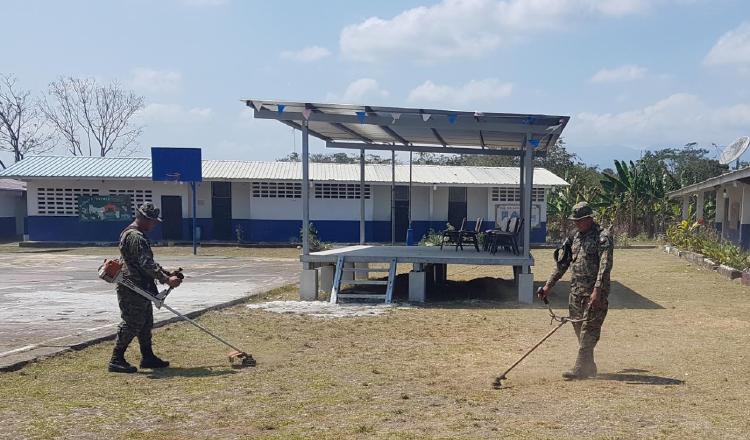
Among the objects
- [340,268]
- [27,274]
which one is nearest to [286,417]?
[340,268]

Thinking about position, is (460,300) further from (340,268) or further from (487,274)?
(487,274)

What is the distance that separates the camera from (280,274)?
16891 millimetres

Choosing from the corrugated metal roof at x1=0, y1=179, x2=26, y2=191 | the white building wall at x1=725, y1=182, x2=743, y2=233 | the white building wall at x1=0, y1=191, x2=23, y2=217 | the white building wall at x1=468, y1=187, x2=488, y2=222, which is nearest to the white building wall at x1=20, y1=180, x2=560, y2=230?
the white building wall at x1=468, y1=187, x2=488, y2=222

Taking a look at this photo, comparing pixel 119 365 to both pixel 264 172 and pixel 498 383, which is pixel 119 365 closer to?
pixel 498 383

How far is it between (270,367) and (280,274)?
10319mm

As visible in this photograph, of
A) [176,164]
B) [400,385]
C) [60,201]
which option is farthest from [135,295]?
[60,201]

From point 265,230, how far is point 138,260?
22.3 metres

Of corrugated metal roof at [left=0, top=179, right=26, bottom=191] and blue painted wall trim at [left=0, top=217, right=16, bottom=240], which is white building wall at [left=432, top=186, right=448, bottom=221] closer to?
corrugated metal roof at [left=0, top=179, right=26, bottom=191]

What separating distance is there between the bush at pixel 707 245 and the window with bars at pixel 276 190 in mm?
14510

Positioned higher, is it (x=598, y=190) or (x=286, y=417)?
(x=598, y=190)

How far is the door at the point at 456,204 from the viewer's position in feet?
95.1

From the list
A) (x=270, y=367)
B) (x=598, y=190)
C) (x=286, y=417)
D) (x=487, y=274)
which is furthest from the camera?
(x=598, y=190)

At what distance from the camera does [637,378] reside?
6145 mm

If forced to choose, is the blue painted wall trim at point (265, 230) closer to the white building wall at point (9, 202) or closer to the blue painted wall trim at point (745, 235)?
the white building wall at point (9, 202)
